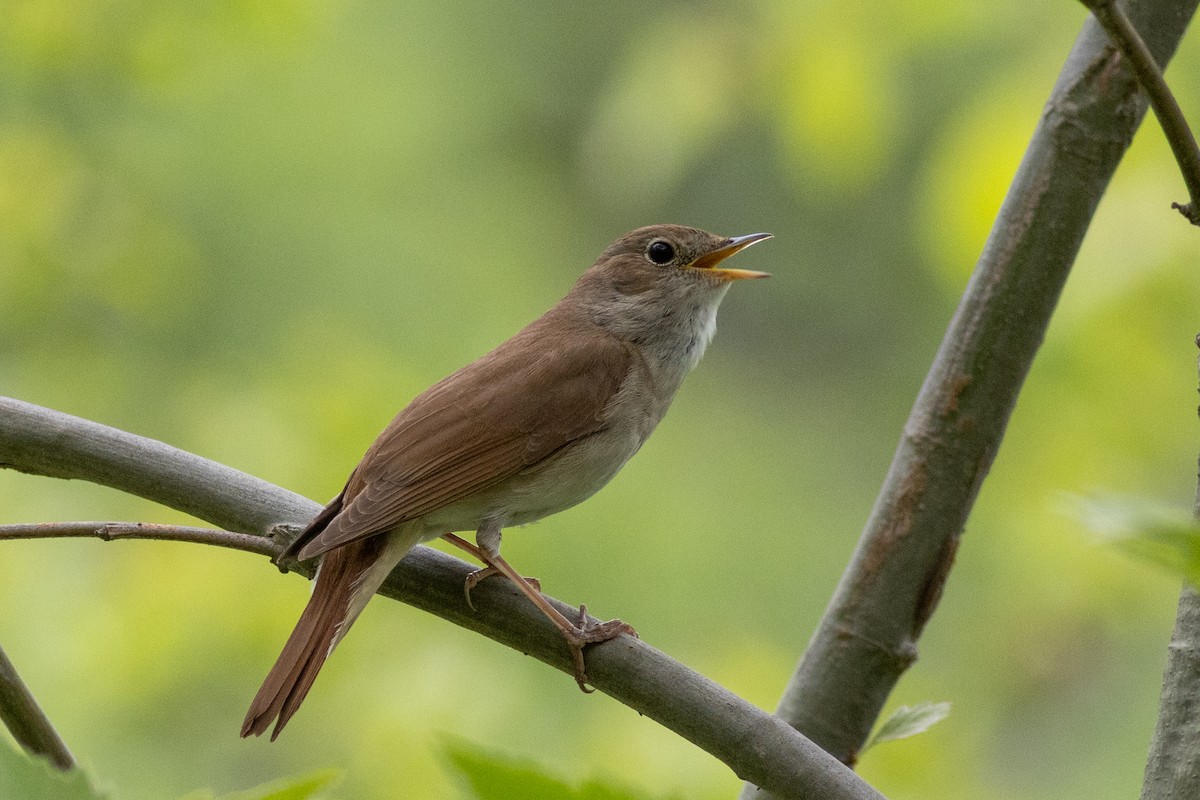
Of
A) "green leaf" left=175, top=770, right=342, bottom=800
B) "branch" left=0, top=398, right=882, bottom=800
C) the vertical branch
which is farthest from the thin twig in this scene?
the vertical branch

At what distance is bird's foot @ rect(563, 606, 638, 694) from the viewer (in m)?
2.25

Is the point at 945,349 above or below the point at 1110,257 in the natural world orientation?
below

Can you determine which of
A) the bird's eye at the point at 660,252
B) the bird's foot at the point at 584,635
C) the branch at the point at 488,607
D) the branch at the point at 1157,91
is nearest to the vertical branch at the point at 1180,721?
the branch at the point at 1157,91

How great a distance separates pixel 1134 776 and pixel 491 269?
153 inches

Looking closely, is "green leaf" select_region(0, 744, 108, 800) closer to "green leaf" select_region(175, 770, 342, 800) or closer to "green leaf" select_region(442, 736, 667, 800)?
"green leaf" select_region(175, 770, 342, 800)

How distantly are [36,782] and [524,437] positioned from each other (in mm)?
2384

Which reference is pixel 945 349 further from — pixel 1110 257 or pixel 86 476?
pixel 86 476

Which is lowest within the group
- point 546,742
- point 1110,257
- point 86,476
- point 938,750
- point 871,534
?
point 546,742

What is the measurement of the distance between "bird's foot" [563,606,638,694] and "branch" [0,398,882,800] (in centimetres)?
2

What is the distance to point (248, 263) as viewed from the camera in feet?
21.1

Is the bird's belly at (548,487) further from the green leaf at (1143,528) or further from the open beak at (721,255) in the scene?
the green leaf at (1143,528)

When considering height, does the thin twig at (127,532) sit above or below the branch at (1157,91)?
below

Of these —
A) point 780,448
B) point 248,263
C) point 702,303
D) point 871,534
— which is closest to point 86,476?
point 871,534

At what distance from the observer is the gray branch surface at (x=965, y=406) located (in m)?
2.88
